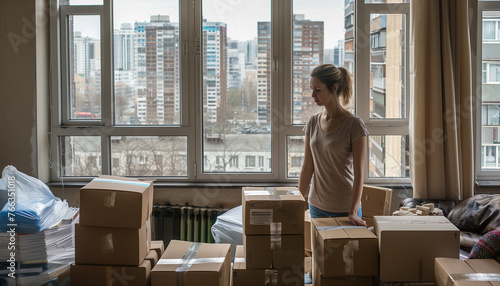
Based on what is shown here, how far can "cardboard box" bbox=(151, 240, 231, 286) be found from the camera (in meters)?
2.21

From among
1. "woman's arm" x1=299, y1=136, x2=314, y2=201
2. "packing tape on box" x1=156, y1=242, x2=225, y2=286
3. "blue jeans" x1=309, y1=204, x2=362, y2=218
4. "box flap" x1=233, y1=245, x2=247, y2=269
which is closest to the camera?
"packing tape on box" x1=156, y1=242, x2=225, y2=286

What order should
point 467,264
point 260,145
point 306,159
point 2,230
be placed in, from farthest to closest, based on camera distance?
point 260,145 < point 306,159 < point 2,230 < point 467,264

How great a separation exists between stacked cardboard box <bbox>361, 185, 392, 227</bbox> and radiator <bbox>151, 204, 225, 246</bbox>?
1056mm

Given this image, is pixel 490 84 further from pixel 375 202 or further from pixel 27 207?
pixel 27 207

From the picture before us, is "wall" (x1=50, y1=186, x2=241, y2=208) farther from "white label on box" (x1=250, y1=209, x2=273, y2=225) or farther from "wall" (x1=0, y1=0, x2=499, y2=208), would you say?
"white label on box" (x1=250, y1=209, x2=273, y2=225)

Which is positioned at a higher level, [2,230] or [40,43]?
[40,43]

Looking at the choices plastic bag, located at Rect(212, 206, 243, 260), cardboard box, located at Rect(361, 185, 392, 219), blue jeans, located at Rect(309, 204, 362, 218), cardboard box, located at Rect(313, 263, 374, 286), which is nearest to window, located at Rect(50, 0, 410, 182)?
cardboard box, located at Rect(361, 185, 392, 219)

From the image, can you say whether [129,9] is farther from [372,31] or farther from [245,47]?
[372,31]

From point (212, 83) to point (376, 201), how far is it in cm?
152

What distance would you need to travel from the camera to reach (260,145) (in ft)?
13.0

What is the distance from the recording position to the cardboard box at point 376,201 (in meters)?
3.48

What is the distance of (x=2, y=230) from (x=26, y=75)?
1643 mm

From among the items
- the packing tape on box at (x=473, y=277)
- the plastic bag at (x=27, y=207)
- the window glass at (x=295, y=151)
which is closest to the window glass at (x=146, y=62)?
the window glass at (x=295, y=151)

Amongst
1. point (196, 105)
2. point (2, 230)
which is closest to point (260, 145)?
point (196, 105)
